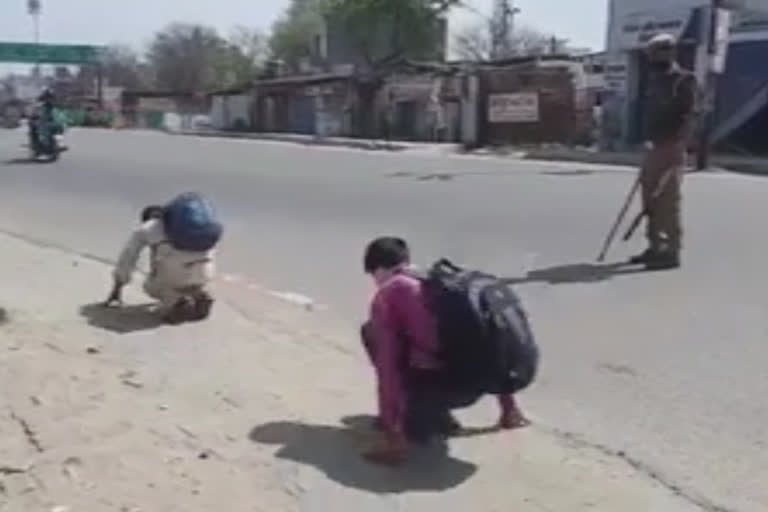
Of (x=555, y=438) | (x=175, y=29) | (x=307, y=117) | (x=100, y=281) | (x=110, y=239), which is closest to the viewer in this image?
(x=555, y=438)

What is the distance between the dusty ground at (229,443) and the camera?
162 inches

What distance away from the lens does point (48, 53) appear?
78.7 m

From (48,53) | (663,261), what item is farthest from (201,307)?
(48,53)

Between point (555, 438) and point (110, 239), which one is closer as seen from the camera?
point (555, 438)

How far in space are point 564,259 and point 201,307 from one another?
12.1 feet

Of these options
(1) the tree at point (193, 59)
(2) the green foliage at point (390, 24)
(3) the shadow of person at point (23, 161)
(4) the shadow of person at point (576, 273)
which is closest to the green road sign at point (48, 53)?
(1) the tree at point (193, 59)

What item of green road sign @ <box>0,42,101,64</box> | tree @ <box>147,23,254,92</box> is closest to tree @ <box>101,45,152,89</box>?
tree @ <box>147,23,254,92</box>

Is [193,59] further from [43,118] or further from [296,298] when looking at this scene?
[296,298]

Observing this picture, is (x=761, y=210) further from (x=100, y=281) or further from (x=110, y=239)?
(x=100, y=281)

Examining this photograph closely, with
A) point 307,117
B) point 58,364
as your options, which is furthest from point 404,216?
point 307,117

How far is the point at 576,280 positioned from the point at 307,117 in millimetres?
41560

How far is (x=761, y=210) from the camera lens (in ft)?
43.7

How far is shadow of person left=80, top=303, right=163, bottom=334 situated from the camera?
22.1ft

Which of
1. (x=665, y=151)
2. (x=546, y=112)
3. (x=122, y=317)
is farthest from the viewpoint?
(x=546, y=112)
